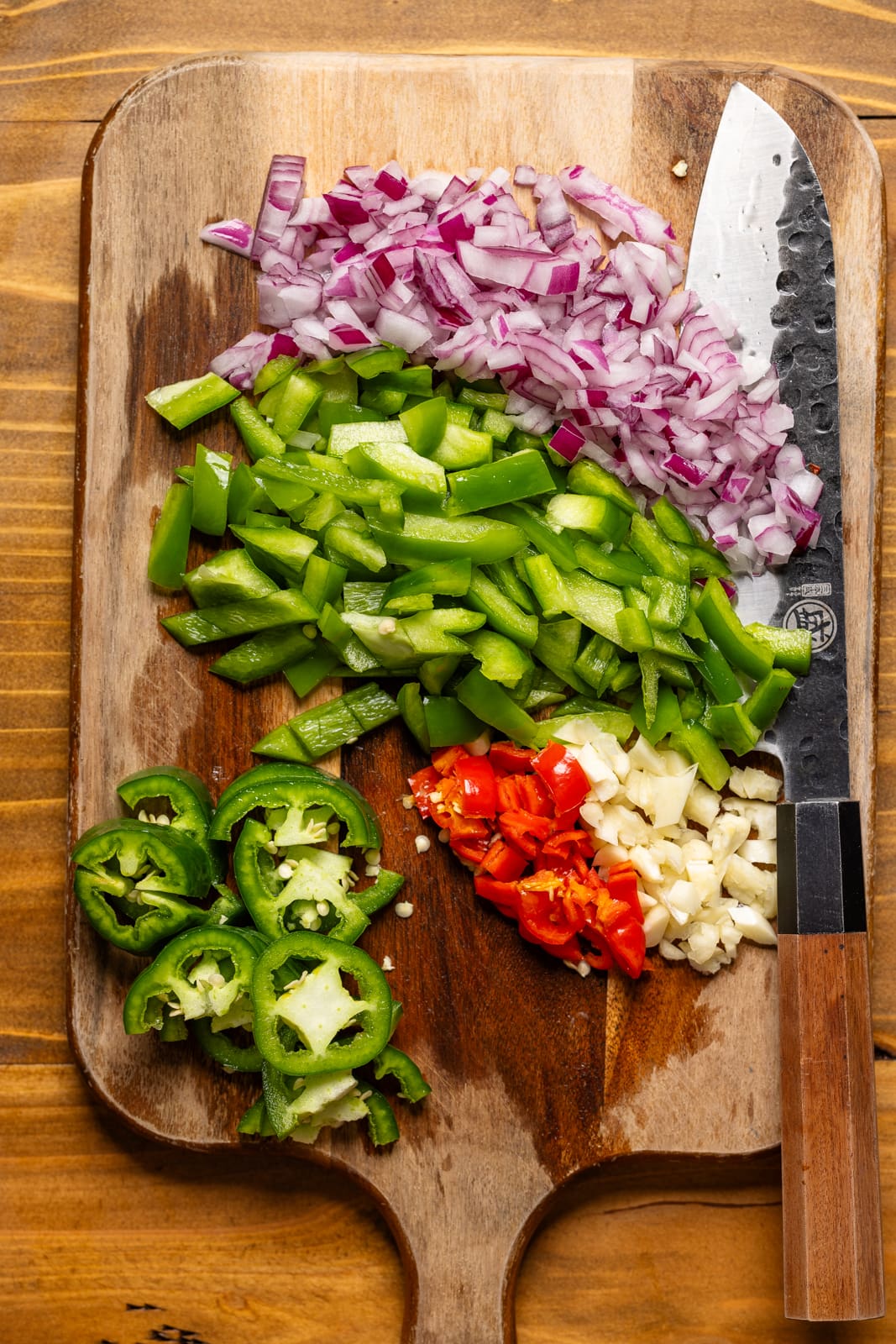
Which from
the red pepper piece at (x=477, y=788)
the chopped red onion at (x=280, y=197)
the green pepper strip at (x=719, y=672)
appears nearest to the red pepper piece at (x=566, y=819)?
the red pepper piece at (x=477, y=788)

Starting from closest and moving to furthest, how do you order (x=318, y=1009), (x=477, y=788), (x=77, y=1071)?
(x=318, y=1009)
(x=477, y=788)
(x=77, y=1071)

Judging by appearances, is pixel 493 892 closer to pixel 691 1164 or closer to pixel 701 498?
pixel 691 1164

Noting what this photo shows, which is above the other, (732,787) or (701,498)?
(701,498)

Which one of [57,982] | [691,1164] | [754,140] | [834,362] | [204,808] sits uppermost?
[754,140]

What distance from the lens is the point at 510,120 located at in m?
1.93

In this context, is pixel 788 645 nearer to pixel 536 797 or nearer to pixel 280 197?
pixel 536 797

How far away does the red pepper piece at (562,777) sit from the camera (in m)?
1.81

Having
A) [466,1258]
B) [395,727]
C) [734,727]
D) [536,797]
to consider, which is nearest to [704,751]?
[734,727]

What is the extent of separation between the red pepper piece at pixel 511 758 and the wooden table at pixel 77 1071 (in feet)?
2.40

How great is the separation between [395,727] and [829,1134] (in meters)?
1.03

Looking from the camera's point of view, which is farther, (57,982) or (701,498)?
(57,982)

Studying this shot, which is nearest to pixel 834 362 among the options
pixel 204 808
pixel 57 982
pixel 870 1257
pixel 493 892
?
pixel 493 892

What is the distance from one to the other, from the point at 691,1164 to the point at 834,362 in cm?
152

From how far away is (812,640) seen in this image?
74.2 inches
